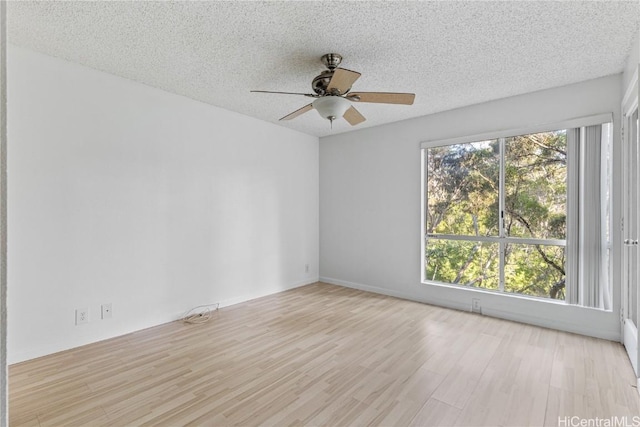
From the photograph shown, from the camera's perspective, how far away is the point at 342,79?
2184mm

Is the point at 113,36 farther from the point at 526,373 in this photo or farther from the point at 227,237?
the point at 526,373

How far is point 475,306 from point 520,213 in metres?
1.21

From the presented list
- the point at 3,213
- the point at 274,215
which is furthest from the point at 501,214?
the point at 3,213

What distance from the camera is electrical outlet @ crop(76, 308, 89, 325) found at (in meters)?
2.69

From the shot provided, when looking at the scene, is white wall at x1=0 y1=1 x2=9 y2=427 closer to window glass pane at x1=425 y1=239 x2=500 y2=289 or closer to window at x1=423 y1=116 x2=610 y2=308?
window at x1=423 y1=116 x2=610 y2=308

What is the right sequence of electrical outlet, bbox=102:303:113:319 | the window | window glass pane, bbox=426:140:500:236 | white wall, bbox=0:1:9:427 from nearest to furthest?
1. white wall, bbox=0:1:9:427
2. electrical outlet, bbox=102:303:113:319
3. the window
4. window glass pane, bbox=426:140:500:236

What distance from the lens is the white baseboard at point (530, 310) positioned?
114 inches

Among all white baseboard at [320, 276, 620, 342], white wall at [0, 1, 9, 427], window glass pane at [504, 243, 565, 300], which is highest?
white wall at [0, 1, 9, 427]

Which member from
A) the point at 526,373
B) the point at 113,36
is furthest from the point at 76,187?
the point at 526,373

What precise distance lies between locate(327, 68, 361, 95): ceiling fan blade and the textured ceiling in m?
0.34

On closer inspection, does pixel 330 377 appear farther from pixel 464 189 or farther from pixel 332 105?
pixel 464 189

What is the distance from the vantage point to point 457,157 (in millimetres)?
3920

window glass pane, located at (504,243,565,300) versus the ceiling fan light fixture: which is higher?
the ceiling fan light fixture

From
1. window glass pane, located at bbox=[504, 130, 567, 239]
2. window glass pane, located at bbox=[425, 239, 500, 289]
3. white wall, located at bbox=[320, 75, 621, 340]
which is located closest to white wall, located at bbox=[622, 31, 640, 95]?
white wall, located at bbox=[320, 75, 621, 340]
